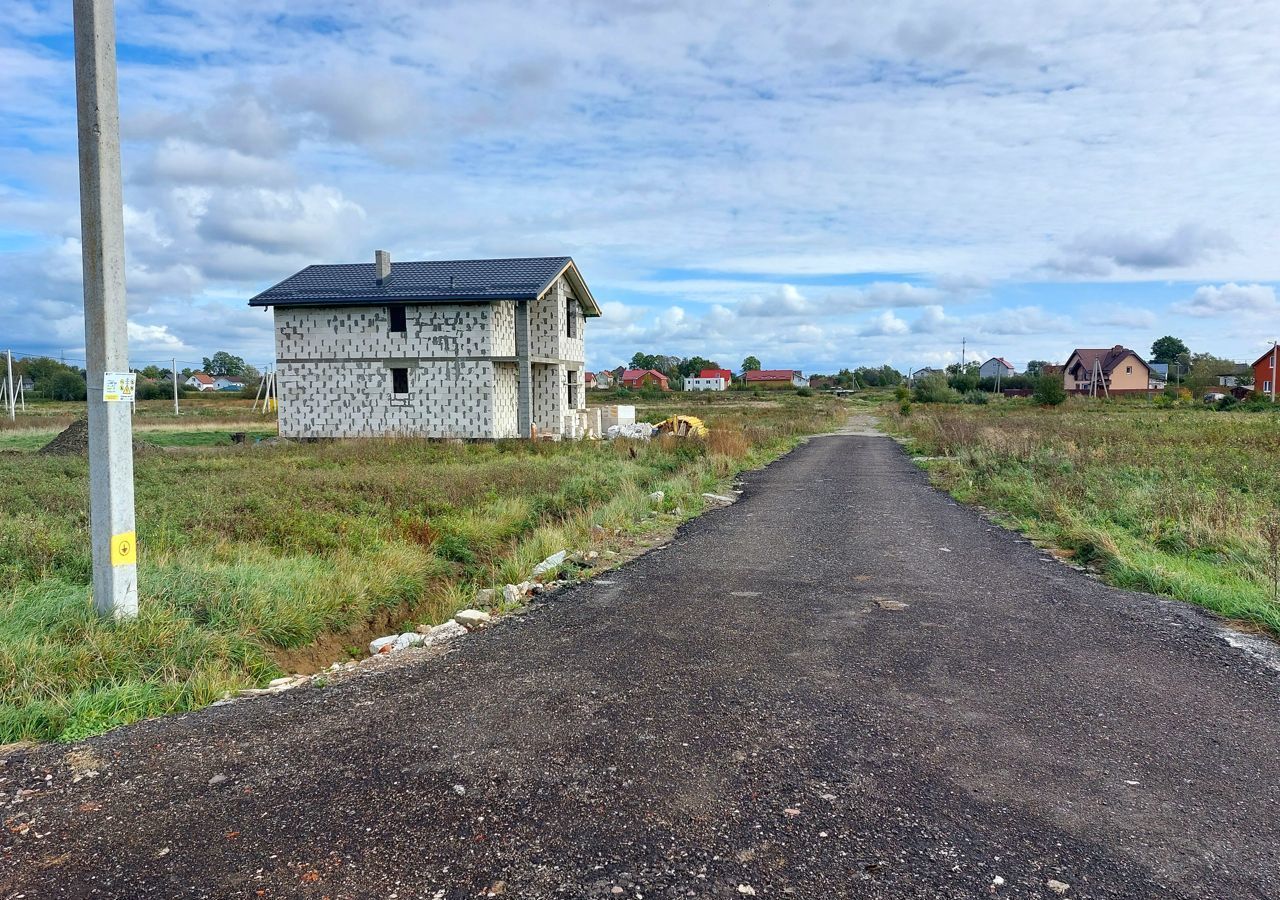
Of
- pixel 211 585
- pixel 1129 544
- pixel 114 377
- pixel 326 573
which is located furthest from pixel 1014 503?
pixel 114 377

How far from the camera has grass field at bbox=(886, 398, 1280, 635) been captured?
24.4ft

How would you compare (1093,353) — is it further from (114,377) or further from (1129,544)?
(114,377)

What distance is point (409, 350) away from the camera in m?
24.6

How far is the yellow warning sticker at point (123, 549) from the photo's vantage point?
17.2 ft

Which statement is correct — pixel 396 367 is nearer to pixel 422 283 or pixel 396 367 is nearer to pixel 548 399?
pixel 422 283

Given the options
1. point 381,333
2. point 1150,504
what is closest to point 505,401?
point 381,333

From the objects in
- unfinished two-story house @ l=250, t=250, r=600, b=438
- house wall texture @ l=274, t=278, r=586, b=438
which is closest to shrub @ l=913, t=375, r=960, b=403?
unfinished two-story house @ l=250, t=250, r=600, b=438

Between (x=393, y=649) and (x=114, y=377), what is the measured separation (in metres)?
2.54

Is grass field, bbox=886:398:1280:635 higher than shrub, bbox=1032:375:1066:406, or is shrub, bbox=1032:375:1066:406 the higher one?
shrub, bbox=1032:375:1066:406

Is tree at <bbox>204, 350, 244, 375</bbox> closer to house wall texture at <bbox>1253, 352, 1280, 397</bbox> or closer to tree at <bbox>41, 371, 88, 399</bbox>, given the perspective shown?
tree at <bbox>41, 371, 88, 399</bbox>

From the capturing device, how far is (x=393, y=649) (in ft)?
19.1

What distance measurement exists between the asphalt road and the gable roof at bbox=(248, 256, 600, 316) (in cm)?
1926

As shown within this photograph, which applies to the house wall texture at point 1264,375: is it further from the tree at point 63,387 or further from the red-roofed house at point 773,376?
the tree at point 63,387

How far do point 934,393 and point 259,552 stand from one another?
236 ft
